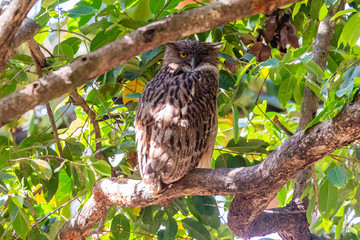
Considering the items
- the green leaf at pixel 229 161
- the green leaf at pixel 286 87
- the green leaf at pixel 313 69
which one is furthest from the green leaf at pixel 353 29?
the green leaf at pixel 229 161

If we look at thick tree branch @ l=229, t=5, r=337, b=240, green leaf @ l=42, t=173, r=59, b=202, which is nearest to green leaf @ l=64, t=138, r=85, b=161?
green leaf @ l=42, t=173, r=59, b=202

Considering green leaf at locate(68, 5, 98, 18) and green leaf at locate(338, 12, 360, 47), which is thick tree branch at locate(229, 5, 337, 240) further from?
green leaf at locate(68, 5, 98, 18)

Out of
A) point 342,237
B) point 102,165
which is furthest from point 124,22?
point 342,237

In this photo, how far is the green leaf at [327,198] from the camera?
7.12ft

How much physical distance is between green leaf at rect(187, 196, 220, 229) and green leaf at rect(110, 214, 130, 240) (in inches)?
13.7

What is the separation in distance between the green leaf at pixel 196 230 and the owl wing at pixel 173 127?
0.33 meters

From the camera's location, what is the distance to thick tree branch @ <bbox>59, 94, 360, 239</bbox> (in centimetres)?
149

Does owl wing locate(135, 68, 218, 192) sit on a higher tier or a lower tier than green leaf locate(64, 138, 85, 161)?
higher

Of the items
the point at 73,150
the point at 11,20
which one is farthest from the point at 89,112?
the point at 11,20

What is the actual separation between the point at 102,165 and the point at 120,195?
0.63 ft

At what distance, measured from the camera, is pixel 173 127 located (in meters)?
2.25

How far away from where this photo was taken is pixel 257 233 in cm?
248

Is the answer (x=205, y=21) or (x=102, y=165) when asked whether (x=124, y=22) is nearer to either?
(x=102, y=165)

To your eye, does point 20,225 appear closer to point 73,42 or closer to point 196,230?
point 196,230
